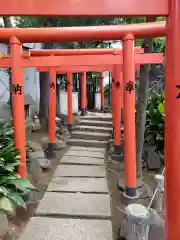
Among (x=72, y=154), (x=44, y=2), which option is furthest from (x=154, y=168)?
(x=44, y=2)

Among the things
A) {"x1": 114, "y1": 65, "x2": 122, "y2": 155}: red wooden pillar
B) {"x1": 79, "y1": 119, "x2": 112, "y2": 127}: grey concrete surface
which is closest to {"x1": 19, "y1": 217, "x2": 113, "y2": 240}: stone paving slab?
{"x1": 114, "y1": 65, "x2": 122, "y2": 155}: red wooden pillar

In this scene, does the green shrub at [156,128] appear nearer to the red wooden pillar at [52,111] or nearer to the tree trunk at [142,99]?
the tree trunk at [142,99]

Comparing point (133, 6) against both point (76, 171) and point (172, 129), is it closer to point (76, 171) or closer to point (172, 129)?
point (172, 129)

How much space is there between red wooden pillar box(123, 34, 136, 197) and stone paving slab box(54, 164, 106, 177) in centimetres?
110

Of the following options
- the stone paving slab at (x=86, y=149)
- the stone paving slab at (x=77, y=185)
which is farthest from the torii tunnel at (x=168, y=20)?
the stone paving slab at (x=86, y=149)

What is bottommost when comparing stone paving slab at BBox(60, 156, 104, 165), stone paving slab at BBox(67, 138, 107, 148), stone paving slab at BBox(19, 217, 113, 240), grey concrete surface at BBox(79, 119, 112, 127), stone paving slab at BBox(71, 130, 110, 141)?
stone paving slab at BBox(19, 217, 113, 240)

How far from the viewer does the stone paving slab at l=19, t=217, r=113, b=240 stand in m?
3.16

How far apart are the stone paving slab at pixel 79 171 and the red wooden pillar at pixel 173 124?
401 cm

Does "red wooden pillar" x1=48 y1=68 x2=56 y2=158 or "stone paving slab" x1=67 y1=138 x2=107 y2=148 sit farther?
Answer: "stone paving slab" x1=67 y1=138 x2=107 y2=148

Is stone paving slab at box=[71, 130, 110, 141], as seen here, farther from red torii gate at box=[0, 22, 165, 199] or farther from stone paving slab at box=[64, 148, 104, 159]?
red torii gate at box=[0, 22, 165, 199]

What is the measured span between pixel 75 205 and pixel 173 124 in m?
2.93

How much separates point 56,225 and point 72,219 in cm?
29

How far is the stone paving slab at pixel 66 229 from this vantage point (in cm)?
316

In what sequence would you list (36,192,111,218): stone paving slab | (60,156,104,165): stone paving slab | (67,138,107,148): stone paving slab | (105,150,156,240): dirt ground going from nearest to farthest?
(36,192,111,218): stone paving slab
(105,150,156,240): dirt ground
(60,156,104,165): stone paving slab
(67,138,107,148): stone paving slab
